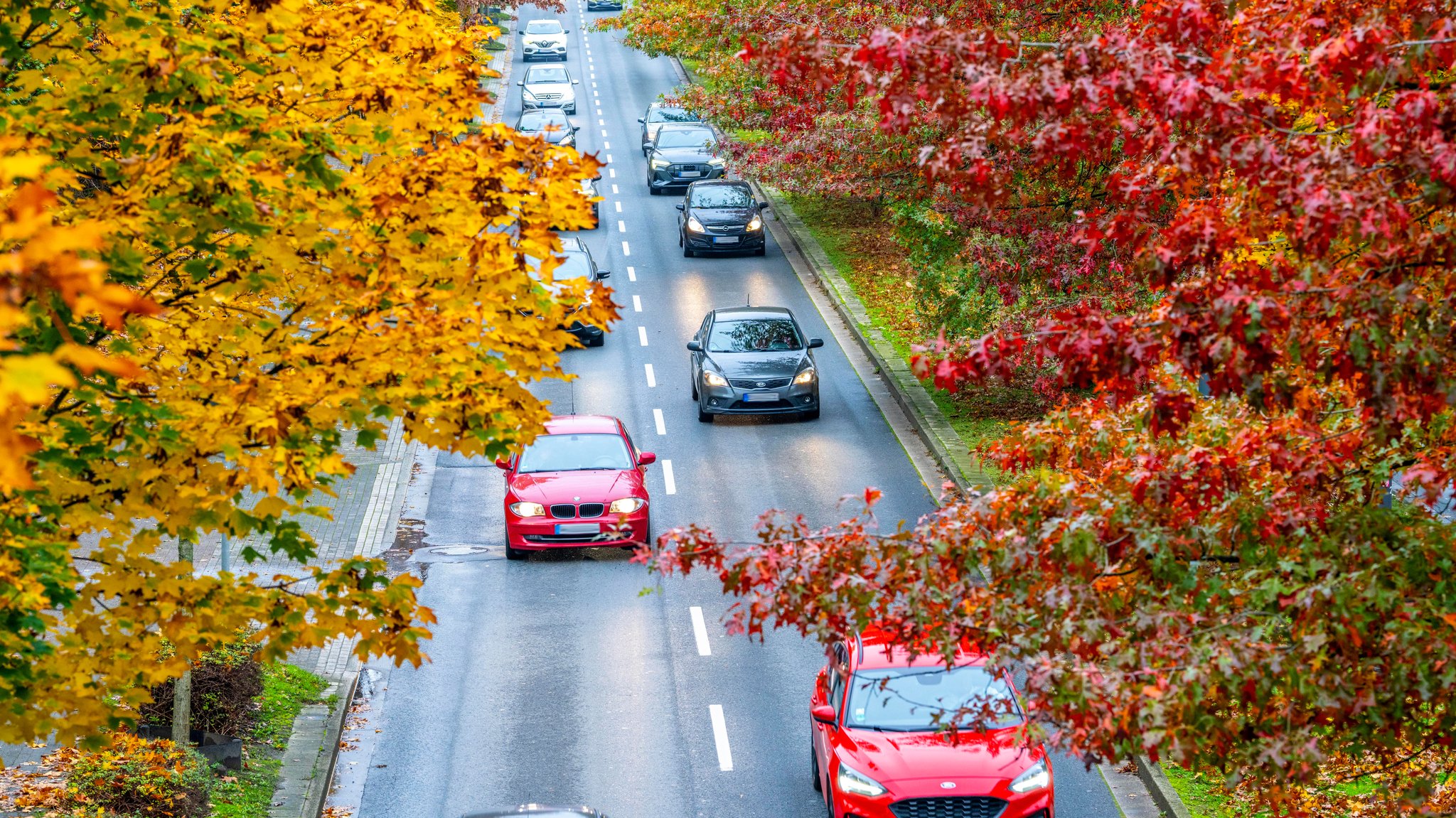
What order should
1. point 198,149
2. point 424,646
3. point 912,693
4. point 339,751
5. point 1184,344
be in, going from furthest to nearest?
point 424,646 < point 339,751 < point 912,693 < point 198,149 < point 1184,344

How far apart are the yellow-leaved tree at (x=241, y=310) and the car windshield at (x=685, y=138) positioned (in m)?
35.9

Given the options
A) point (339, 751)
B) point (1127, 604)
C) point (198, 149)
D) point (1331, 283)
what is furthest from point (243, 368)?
point (339, 751)

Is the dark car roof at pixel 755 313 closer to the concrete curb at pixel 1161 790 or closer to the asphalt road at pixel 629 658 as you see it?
the asphalt road at pixel 629 658

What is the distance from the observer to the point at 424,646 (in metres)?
17.1

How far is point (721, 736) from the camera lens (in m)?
14.7

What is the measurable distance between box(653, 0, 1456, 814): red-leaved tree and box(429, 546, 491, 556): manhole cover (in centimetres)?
1280

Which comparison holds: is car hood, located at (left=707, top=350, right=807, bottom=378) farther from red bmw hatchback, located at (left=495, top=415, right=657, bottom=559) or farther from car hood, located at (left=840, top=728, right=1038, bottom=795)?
car hood, located at (left=840, top=728, right=1038, bottom=795)

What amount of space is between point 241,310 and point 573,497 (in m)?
11.1

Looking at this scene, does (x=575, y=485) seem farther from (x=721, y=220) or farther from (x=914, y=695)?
(x=721, y=220)

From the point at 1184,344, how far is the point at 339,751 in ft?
34.8

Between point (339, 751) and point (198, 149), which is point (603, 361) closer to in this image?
point (339, 751)

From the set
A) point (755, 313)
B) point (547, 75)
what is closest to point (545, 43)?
point (547, 75)

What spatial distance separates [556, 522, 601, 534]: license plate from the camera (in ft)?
64.2

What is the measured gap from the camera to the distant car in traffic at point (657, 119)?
158ft
